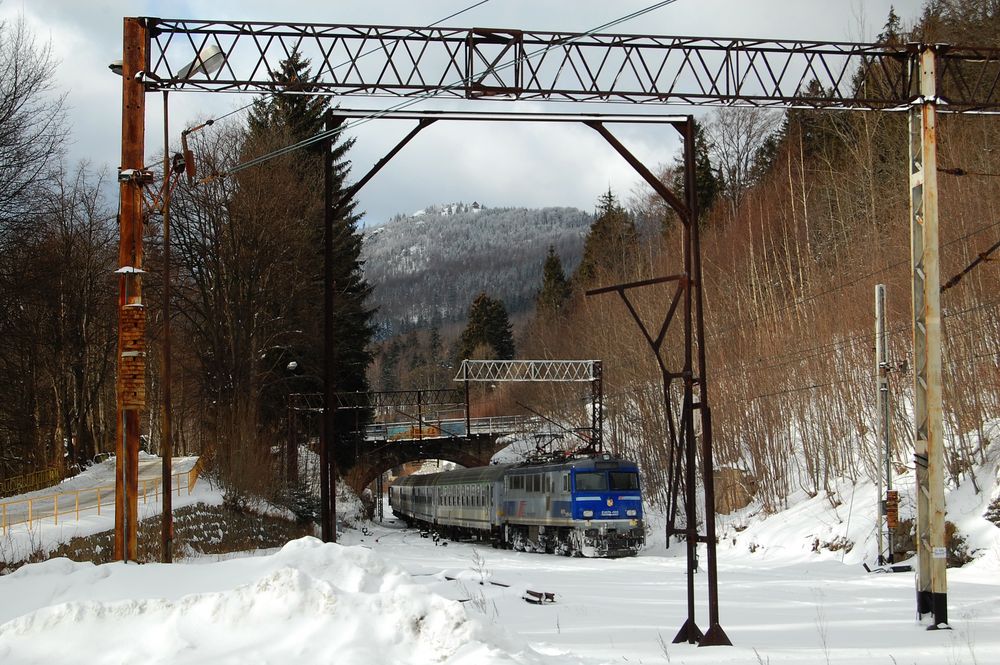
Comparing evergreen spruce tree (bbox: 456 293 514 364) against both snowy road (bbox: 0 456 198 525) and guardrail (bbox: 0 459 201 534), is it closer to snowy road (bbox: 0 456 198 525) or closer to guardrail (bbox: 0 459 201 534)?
snowy road (bbox: 0 456 198 525)

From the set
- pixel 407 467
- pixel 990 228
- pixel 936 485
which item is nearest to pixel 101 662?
pixel 936 485

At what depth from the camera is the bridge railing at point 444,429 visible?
56000 mm

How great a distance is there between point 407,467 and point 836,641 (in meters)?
136

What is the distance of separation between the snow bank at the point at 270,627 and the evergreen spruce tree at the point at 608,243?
51.9 metres

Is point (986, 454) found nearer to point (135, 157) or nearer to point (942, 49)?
point (942, 49)

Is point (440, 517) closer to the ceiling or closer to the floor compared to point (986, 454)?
closer to the floor

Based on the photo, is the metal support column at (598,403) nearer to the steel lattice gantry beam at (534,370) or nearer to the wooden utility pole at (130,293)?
the steel lattice gantry beam at (534,370)

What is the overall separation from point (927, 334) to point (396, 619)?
884cm

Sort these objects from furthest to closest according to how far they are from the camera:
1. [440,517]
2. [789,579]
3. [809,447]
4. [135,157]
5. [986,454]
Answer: [440,517] → [809,447] → [986,454] → [789,579] → [135,157]

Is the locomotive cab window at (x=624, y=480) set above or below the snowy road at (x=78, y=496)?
above

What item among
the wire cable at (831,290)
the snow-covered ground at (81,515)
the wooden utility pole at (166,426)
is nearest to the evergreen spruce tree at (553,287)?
the wire cable at (831,290)

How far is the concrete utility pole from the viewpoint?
46.7ft

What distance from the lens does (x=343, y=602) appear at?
9617 millimetres

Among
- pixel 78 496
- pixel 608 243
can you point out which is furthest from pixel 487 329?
pixel 78 496
